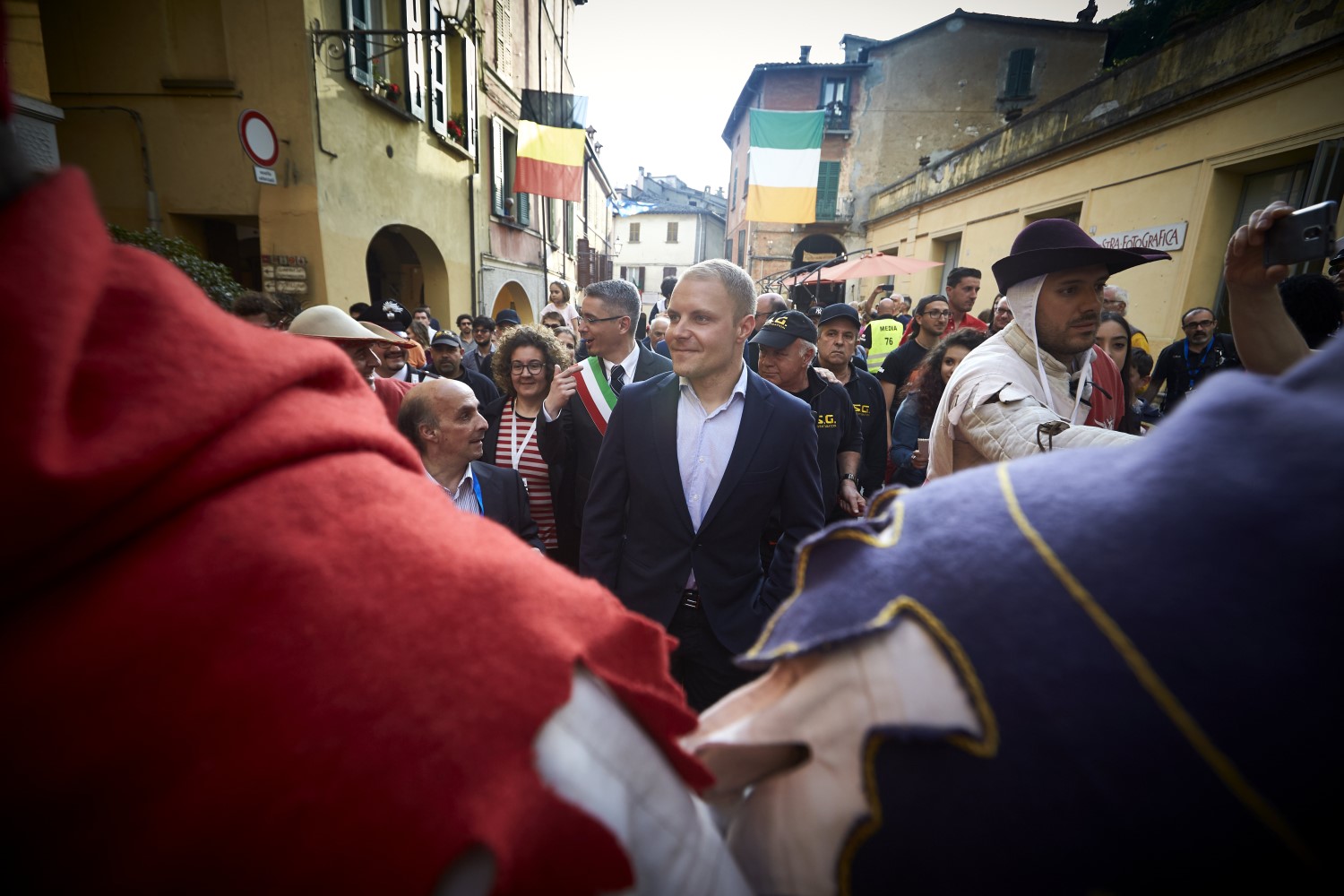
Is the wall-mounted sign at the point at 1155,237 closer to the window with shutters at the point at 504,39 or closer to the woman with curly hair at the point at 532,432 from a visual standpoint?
the woman with curly hair at the point at 532,432

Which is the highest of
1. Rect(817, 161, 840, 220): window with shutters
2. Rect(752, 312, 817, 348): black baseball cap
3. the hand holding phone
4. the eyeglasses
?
Rect(817, 161, 840, 220): window with shutters

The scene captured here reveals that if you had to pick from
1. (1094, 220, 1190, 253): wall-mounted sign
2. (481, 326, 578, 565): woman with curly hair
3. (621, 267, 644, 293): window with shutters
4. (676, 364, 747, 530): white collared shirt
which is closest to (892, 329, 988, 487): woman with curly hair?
(676, 364, 747, 530): white collared shirt

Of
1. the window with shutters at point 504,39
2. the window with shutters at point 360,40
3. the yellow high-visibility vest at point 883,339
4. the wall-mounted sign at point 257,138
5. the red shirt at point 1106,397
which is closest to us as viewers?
the red shirt at point 1106,397

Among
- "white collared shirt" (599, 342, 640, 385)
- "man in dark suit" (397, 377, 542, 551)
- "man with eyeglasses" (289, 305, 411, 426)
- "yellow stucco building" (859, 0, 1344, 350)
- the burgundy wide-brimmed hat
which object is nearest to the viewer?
the burgundy wide-brimmed hat

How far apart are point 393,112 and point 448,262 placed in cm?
265

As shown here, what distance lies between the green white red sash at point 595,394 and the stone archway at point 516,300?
11.2m

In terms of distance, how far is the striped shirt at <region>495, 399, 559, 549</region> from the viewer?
131 inches

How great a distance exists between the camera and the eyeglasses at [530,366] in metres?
3.64

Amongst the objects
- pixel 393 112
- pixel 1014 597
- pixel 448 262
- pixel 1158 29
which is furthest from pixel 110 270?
pixel 1158 29

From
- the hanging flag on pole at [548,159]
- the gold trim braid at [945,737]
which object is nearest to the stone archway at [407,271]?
the hanging flag on pole at [548,159]

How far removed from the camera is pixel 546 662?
0.46m

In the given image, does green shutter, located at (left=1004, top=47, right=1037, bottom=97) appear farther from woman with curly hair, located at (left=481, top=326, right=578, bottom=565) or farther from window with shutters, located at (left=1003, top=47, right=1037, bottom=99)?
woman with curly hair, located at (left=481, top=326, right=578, bottom=565)

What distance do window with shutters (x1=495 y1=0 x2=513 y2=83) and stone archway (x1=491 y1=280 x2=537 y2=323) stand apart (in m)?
4.47

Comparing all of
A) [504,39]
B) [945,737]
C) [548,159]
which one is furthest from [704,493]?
[504,39]
